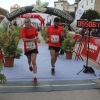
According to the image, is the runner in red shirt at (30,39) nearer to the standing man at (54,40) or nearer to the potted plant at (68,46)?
the standing man at (54,40)

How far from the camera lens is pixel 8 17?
1047cm

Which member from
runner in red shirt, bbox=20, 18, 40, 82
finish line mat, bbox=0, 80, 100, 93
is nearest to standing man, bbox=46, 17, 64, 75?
runner in red shirt, bbox=20, 18, 40, 82

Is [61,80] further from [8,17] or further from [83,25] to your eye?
[8,17]

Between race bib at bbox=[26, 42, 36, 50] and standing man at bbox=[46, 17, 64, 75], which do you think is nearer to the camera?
race bib at bbox=[26, 42, 36, 50]

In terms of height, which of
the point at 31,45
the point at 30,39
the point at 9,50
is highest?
the point at 30,39

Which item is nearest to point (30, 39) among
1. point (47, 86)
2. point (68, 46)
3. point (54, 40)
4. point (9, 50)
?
point (54, 40)

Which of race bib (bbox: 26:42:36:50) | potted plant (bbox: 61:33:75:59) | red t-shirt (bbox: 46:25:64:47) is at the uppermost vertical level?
red t-shirt (bbox: 46:25:64:47)

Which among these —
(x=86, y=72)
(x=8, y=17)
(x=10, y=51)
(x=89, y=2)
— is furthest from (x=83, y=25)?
(x=89, y=2)

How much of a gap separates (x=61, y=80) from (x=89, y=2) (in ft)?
172

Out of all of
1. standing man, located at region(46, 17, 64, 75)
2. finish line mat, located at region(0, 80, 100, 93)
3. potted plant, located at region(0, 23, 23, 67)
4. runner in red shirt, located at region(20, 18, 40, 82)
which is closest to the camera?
finish line mat, located at region(0, 80, 100, 93)

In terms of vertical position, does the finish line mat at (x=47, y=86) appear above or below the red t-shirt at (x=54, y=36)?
below

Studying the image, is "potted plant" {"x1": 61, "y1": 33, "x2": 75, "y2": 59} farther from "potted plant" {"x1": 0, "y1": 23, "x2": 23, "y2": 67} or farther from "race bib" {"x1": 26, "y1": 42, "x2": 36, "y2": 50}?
"race bib" {"x1": 26, "y1": 42, "x2": 36, "y2": 50}

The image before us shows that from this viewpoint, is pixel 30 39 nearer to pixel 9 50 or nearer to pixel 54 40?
pixel 54 40

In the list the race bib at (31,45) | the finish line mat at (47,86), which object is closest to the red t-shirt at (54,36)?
the race bib at (31,45)
